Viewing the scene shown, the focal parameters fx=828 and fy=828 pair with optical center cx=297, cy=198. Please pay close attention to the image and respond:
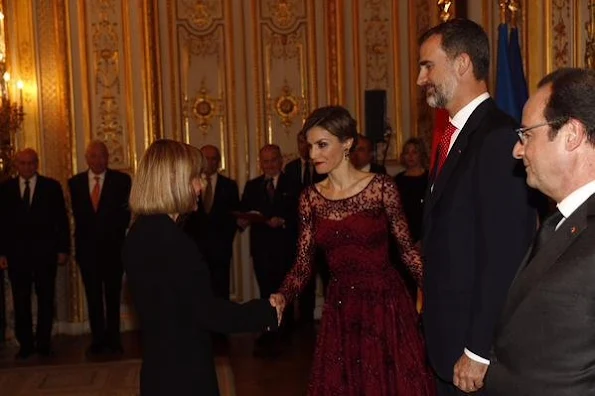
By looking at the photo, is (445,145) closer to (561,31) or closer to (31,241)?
(561,31)

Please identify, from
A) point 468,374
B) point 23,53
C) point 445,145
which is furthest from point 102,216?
point 468,374

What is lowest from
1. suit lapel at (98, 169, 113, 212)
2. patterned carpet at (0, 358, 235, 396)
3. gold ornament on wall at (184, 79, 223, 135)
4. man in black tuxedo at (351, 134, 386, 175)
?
patterned carpet at (0, 358, 235, 396)

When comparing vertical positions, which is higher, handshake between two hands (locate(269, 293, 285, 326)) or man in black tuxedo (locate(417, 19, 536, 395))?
man in black tuxedo (locate(417, 19, 536, 395))

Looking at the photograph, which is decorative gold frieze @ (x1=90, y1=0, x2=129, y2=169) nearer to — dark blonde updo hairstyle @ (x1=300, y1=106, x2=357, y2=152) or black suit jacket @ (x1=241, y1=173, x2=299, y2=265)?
black suit jacket @ (x1=241, y1=173, x2=299, y2=265)

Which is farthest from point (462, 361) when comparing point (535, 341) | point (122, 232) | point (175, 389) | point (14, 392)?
point (122, 232)

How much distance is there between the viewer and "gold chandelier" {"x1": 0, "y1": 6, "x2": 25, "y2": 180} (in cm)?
752

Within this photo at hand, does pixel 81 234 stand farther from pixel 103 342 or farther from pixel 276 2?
pixel 276 2

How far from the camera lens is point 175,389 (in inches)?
111

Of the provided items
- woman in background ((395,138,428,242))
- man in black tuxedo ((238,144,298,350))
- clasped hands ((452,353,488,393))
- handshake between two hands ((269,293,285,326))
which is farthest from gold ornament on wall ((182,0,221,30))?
clasped hands ((452,353,488,393))

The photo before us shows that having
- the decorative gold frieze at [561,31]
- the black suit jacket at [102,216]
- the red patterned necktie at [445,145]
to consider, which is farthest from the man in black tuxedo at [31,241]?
the red patterned necktie at [445,145]

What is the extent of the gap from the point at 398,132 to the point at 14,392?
4.36 m

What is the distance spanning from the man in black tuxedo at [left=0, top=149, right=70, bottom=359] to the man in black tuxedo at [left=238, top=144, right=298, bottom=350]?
5.20ft

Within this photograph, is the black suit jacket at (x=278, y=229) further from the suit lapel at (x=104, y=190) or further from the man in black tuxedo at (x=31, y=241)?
the man in black tuxedo at (x=31, y=241)

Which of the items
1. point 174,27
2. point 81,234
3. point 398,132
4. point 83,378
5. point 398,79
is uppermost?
point 174,27
